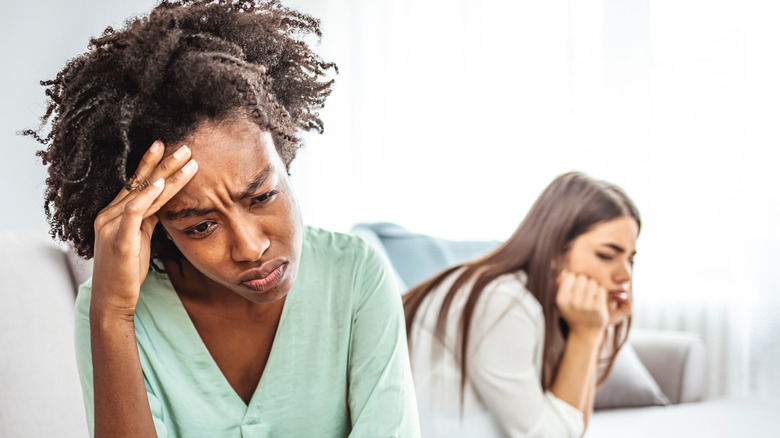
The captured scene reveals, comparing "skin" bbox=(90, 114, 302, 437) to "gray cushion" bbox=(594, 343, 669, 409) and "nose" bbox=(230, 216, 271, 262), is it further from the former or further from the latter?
"gray cushion" bbox=(594, 343, 669, 409)

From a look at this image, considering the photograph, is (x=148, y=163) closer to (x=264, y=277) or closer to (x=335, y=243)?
(x=264, y=277)

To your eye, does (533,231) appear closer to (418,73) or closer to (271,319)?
(271,319)

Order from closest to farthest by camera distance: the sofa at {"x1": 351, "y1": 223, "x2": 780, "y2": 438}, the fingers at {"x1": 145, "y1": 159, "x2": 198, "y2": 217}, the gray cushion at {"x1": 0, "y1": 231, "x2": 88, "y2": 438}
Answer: the fingers at {"x1": 145, "y1": 159, "x2": 198, "y2": 217} → the gray cushion at {"x1": 0, "y1": 231, "x2": 88, "y2": 438} → the sofa at {"x1": 351, "y1": 223, "x2": 780, "y2": 438}

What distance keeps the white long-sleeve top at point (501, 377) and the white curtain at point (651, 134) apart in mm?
444

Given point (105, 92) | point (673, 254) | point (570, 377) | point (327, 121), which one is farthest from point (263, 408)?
point (327, 121)

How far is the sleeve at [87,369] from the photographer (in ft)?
2.57

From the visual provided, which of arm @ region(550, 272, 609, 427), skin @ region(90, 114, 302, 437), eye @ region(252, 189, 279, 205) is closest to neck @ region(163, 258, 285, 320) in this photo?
skin @ region(90, 114, 302, 437)

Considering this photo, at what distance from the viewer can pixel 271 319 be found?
2.87 ft

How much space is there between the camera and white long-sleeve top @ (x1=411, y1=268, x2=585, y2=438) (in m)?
1.23

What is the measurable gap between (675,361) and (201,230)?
1263 mm

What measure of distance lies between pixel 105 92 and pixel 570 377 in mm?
995

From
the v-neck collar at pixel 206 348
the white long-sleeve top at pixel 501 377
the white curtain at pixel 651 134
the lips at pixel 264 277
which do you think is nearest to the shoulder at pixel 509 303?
the white long-sleeve top at pixel 501 377

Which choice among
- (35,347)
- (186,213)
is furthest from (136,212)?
(35,347)

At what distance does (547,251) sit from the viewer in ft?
4.19
